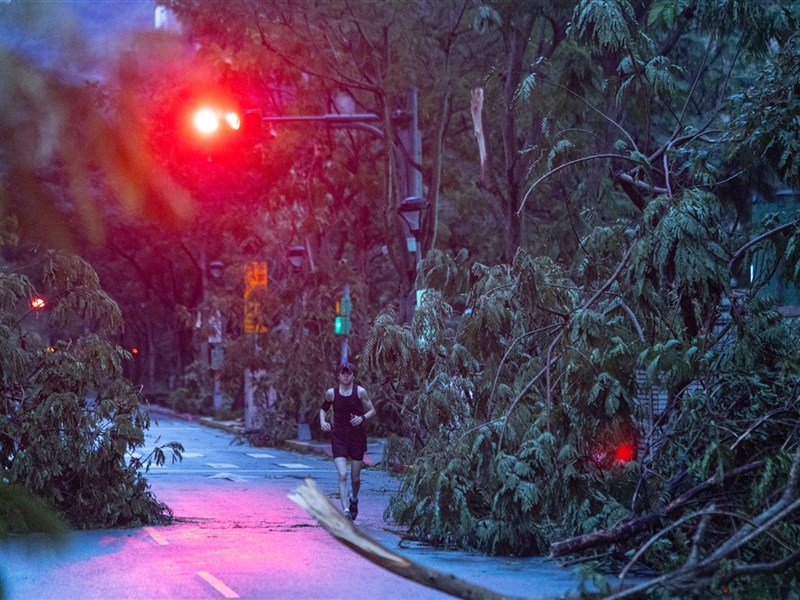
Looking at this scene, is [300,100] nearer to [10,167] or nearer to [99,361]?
[99,361]

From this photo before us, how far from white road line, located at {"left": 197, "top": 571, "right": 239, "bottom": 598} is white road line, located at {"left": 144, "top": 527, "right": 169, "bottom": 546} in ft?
7.52

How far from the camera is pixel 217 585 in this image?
995cm

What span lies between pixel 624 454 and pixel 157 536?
541cm

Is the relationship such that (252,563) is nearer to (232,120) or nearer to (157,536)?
(157,536)

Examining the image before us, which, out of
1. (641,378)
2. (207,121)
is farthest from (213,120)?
(641,378)

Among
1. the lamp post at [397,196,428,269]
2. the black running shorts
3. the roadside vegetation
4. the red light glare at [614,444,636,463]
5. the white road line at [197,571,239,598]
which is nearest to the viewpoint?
the roadside vegetation

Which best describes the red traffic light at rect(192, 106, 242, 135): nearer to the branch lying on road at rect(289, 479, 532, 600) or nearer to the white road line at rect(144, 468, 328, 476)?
the white road line at rect(144, 468, 328, 476)

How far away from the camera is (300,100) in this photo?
28062 mm

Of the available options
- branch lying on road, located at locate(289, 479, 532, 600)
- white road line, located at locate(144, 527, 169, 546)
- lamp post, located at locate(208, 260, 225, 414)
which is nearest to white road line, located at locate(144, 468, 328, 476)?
white road line, located at locate(144, 527, 169, 546)

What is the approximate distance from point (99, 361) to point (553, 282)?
219 inches

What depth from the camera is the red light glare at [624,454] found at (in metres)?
11.5

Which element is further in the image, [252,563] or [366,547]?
[252,563]

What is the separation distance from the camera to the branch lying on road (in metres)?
4.47

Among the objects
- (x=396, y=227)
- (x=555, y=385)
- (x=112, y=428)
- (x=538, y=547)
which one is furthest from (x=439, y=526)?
(x=396, y=227)
